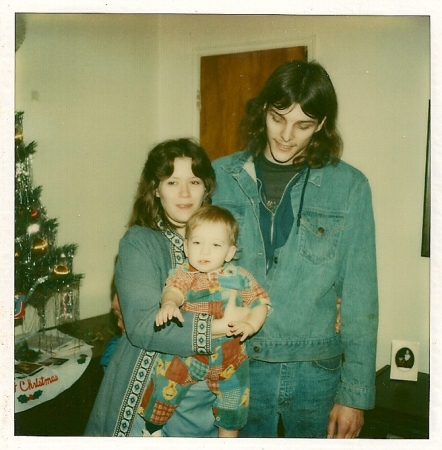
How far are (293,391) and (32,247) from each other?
0.85 m

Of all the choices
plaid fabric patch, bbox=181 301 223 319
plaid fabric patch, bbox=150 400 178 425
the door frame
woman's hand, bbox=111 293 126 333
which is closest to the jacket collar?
the door frame

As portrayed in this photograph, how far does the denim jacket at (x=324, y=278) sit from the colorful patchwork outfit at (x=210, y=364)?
0.06 m

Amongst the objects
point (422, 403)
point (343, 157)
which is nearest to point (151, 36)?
point (343, 157)

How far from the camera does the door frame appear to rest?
4.06 ft

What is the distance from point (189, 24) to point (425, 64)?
2.22 ft

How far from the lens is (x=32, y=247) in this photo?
132 centimetres

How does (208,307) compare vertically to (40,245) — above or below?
below

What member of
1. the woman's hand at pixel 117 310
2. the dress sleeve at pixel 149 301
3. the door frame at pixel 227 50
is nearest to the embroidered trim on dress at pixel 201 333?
the dress sleeve at pixel 149 301

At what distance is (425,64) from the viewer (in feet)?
4.12

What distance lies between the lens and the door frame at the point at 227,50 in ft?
4.06

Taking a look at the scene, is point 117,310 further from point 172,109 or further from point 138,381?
point 172,109

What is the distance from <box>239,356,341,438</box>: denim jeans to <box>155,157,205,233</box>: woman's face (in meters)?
0.43

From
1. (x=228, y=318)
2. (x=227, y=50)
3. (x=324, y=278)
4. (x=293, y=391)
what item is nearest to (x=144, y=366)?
(x=228, y=318)
